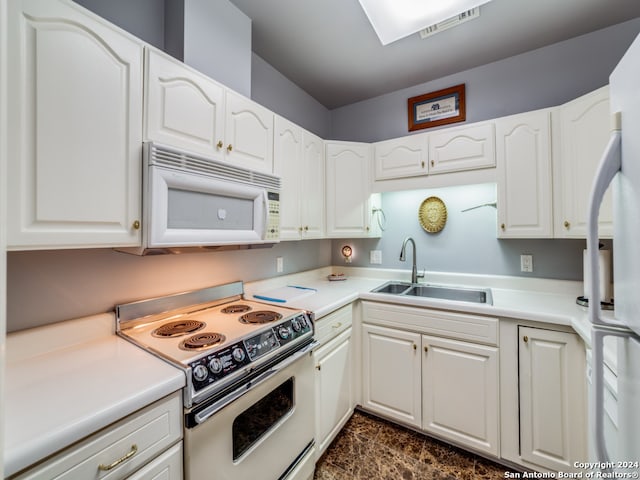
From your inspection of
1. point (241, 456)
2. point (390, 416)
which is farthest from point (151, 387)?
point (390, 416)

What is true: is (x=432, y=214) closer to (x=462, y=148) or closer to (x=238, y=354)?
(x=462, y=148)

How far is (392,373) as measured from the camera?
1.86 meters

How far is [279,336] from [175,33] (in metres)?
1.63

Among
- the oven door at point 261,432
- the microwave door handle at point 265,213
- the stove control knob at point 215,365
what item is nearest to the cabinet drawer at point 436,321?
the oven door at point 261,432

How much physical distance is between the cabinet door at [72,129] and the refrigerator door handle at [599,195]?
1430 mm

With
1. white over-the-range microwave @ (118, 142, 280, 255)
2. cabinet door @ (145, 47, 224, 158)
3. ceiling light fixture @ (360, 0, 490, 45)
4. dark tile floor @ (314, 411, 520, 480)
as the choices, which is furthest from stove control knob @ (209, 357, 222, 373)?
ceiling light fixture @ (360, 0, 490, 45)

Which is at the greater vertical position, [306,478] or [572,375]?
[572,375]

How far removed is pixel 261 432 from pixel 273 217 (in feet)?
3.43

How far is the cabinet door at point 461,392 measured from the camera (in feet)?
5.14

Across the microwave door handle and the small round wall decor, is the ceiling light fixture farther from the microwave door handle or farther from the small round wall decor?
the small round wall decor

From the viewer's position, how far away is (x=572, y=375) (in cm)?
137

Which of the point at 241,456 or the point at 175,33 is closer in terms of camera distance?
the point at 241,456

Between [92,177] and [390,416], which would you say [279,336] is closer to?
[92,177]

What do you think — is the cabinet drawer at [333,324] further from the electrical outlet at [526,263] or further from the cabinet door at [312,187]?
the electrical outlet at [526,263]
